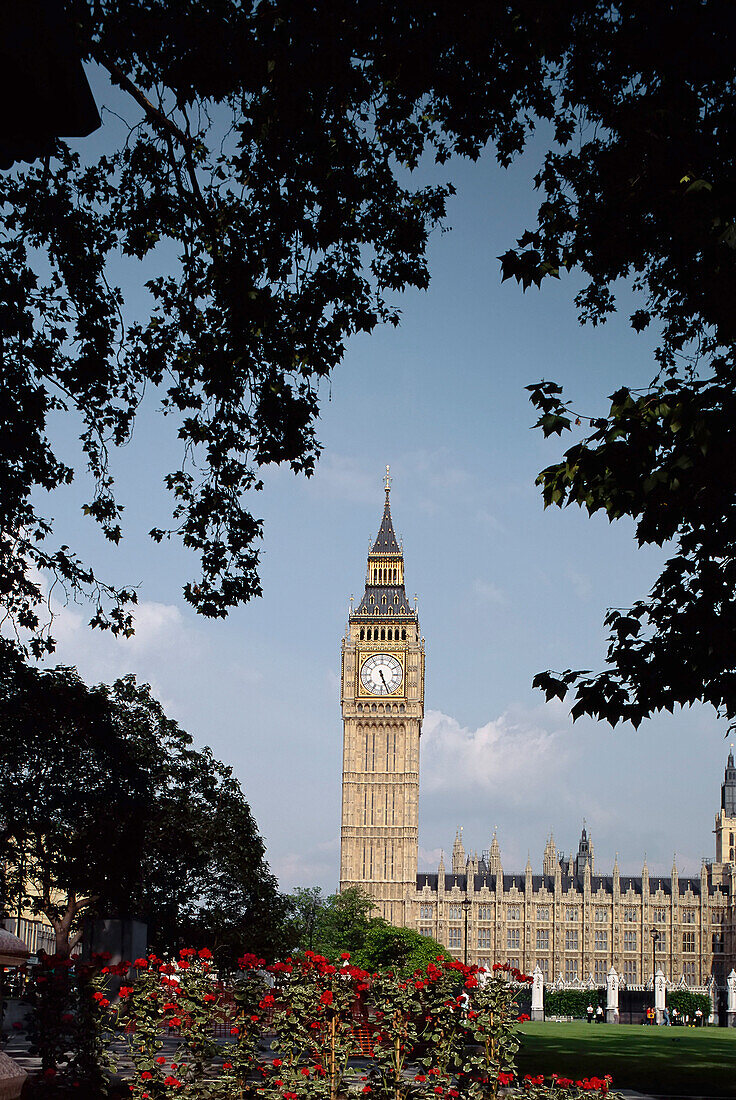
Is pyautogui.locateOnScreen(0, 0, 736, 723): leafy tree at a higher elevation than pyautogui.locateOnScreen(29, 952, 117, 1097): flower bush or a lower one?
higher

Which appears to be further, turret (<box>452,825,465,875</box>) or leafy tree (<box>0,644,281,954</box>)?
turret (<box>452,825,465,875</box>)

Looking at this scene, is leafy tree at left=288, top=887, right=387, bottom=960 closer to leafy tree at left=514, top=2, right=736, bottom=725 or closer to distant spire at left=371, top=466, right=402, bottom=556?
distant spire at left=371, top=466, right=402, bottom=556

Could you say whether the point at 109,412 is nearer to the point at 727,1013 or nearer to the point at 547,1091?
the point at 547,1091

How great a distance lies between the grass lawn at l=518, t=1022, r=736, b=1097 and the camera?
18.6 meters

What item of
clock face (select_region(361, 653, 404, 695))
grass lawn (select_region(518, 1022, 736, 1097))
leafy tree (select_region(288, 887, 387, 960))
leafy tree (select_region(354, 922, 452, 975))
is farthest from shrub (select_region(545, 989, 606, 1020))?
grass lawn (select_region(518, 1022, 736, 1097))

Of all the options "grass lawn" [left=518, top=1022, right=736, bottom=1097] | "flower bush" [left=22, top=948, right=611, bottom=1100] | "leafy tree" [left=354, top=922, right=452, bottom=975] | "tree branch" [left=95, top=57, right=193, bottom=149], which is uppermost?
"tree branch" [left=95, top=57, right=193, bottom=149]

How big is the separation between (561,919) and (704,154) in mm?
108636

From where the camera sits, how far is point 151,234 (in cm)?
1288

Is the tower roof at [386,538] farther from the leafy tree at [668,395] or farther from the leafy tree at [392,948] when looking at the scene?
the leafy tree at [668,395]

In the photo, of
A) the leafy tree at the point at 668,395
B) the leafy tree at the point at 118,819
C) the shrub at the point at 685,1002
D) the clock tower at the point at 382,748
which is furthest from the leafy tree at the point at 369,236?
the clock tower at the point at 382,748

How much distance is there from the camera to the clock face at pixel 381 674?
347 ft

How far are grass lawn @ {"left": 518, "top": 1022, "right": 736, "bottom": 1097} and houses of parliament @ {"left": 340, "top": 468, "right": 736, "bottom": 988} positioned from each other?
230 feet

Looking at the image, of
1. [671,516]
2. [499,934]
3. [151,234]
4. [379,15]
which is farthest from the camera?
[499,934]

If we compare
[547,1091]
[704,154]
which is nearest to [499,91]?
[704,154]
